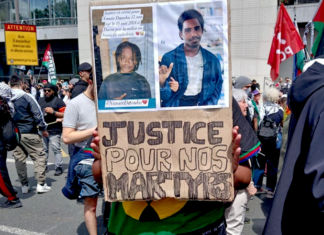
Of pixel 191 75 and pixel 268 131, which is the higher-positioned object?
pixel 191 75

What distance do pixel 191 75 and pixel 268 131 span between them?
428cm

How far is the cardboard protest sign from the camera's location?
144 cm

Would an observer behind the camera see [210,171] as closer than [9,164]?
Yes

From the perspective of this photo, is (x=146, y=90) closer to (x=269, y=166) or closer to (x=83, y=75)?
(x=83, y=75)

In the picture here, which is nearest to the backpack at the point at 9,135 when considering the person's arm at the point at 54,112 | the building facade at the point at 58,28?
the person's arm at the point at 54,112

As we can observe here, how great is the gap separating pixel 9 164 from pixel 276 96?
587 cm

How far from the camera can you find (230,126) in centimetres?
147

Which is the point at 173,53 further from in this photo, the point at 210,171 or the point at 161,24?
the point at 210,171

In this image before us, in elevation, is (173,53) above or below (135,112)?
above

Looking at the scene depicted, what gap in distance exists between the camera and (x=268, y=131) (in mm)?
5434

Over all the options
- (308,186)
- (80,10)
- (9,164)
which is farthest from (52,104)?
(80,10)

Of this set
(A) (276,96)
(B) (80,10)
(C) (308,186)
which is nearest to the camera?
(C) (308,186)

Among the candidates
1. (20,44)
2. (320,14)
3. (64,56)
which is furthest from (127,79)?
(64,56)

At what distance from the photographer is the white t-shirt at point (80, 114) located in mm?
3449
